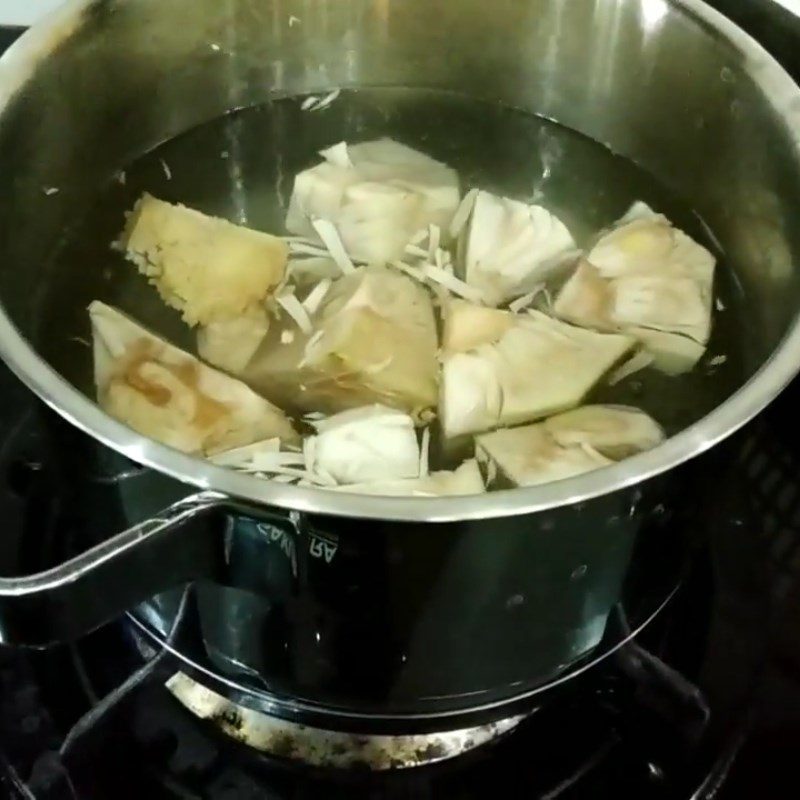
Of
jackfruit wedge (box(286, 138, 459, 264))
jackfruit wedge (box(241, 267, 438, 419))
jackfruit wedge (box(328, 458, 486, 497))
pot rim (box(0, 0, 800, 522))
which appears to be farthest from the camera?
jackfruit wedge (box(286, 138, 459, 264))

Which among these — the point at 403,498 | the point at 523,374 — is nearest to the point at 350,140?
the point at 523,374

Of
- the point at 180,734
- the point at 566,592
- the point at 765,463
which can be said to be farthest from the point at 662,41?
the point at 180,734

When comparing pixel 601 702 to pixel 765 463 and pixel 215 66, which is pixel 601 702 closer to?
pixel 765 463

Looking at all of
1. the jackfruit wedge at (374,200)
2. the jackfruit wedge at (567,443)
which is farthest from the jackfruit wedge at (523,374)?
the jackfruit wedge at (374,200)

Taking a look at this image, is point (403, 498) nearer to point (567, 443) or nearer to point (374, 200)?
point (567, 443)

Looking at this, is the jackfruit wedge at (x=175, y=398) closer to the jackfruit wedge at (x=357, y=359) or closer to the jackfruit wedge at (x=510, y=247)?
the jackfruit wedge at (x=357, y=359)

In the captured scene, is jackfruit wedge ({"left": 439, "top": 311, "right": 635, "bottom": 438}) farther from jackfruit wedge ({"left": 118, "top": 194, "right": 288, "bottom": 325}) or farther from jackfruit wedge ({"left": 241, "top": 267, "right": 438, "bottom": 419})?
jackfruit wedge ({"left": 118, "top": 194, "right": 288, "bottom": 325})

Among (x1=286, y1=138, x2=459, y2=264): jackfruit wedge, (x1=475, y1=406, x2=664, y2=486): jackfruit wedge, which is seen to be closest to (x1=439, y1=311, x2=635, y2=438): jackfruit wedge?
(x1=475, y1=406, x2=664, y2=486): jackfruit wedge
